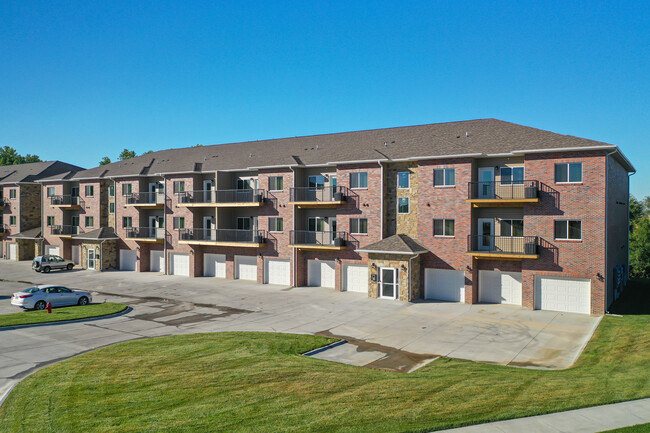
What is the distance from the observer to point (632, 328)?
65.5 ft

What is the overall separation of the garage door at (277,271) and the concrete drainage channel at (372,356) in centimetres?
1603

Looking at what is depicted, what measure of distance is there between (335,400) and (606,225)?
20.0 metres

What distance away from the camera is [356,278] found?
103 feet

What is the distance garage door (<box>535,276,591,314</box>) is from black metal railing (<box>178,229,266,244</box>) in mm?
19714

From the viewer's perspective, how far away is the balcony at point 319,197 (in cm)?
3130

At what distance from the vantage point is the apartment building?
24375 mm

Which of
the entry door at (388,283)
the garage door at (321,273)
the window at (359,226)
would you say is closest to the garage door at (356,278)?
the garage door at (321,273)

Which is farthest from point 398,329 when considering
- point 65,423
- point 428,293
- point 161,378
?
Answer: point 65,423

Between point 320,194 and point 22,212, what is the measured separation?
133ft

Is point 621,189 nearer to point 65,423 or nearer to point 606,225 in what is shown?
point 606,225

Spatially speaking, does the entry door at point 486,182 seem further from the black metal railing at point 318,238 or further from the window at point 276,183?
the window at point 276,183

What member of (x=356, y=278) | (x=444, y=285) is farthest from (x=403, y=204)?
(x=356, y=278)

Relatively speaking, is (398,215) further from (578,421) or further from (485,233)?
(578,421)

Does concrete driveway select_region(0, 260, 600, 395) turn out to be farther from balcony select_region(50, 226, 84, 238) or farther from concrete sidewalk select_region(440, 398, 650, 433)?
balcony select_region(50, 226, 84, 238)
